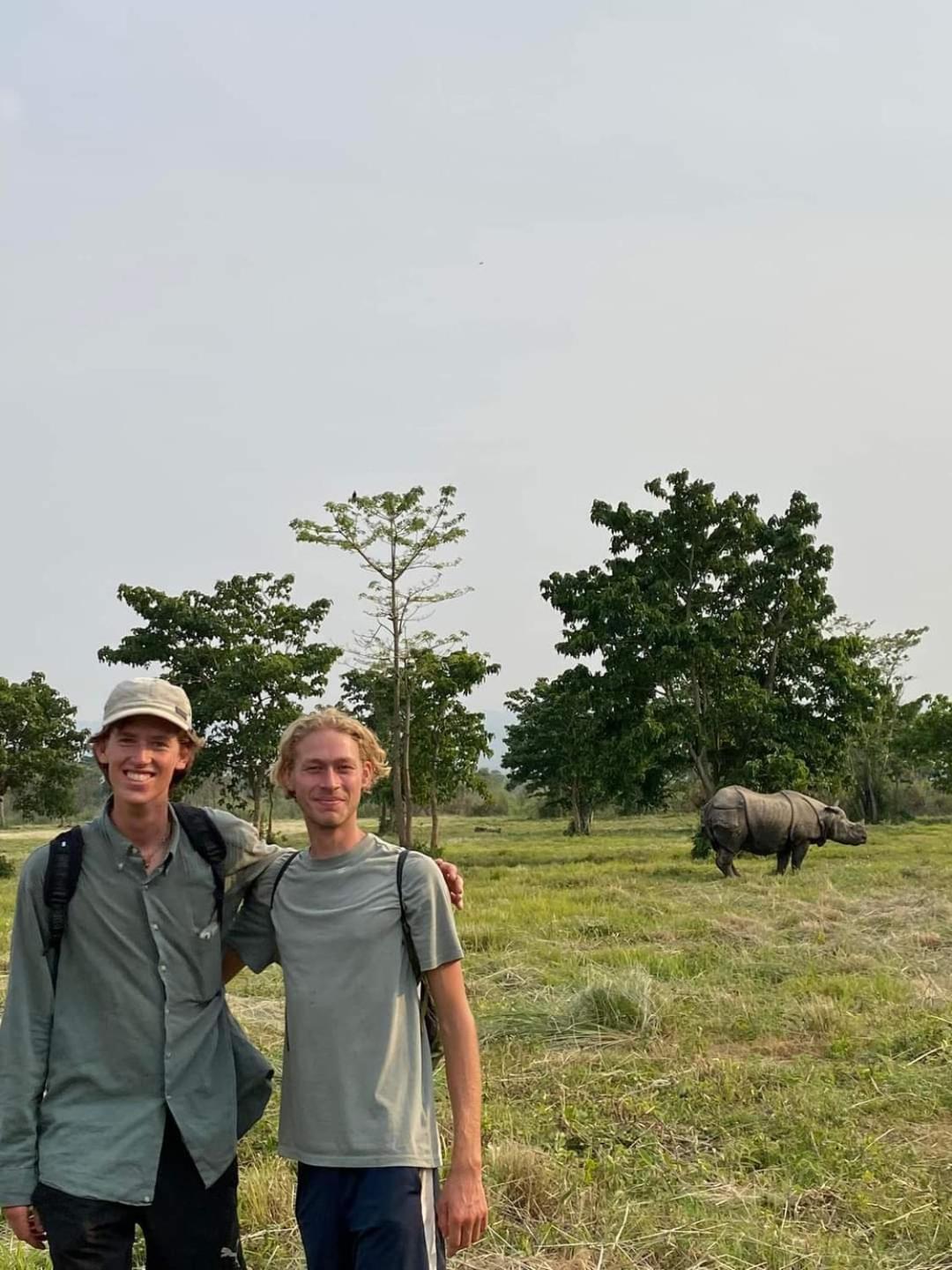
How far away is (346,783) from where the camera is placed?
8.77 ft

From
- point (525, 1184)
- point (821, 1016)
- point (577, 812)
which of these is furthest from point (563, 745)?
point (525, 1184)

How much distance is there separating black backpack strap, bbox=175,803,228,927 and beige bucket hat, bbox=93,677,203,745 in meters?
0.21

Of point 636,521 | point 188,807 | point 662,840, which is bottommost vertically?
point 662,840

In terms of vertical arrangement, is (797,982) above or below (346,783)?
below

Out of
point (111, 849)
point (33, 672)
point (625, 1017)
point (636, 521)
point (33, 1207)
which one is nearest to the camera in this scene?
point (33, 1207)

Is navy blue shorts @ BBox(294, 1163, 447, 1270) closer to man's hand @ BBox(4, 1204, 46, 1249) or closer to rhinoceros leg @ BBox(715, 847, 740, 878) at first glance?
man's hand @ BBox(4, 1204, 46, 1249)

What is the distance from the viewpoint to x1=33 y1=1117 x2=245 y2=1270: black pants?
240 cm

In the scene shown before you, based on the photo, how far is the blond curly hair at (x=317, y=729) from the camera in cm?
276

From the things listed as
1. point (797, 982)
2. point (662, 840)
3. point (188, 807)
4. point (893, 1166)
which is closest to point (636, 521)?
point (662, 840)

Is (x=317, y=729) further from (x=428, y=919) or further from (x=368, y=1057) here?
(x=368, y=1057)

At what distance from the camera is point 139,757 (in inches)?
105

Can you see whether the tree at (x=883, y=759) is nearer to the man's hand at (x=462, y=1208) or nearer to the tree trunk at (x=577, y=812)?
the tree trunk at (x=577, y=812)

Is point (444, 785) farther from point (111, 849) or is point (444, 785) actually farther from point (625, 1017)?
point (111, 849)

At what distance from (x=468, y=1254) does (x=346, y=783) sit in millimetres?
2232
